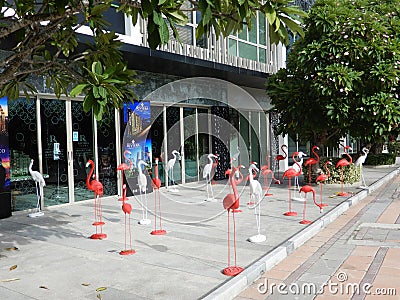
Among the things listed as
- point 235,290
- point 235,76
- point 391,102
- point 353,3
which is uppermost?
point 353,3

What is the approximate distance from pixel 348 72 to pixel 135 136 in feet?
19.2

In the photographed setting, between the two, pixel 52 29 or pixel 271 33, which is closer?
pixel 271 33

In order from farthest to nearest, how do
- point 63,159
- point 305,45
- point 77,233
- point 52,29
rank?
point 305,45 → point 63,159 → point 77,233 → point 52,29

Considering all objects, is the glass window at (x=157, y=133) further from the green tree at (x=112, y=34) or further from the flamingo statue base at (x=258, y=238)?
the flamingo statue base at (x=258, y=238)

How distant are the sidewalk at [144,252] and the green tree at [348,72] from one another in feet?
7.81

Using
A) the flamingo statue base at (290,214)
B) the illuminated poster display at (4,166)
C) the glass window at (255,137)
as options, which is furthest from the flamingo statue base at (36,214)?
the glass window at (255,137)

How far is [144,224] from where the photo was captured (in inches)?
296

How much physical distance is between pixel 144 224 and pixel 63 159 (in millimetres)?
3384

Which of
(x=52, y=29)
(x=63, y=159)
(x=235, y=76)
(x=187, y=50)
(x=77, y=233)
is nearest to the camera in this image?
(x=52, y=29)

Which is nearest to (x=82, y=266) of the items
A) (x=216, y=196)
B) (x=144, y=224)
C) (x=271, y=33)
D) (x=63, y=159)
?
(x=144, y=224)

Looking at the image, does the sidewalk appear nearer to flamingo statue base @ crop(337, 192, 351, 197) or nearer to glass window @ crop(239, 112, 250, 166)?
flamingo statue base @ crop(337, 192, 351, 197)

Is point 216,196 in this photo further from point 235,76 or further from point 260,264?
point 260,264

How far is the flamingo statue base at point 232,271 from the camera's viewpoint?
15.4 feet

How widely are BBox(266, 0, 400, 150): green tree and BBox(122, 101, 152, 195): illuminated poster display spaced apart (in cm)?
393
